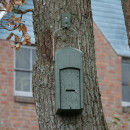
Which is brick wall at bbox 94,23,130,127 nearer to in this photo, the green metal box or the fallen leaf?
the fallen leaf

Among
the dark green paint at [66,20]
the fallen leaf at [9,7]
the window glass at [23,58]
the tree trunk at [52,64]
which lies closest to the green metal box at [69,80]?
the tree trunk at [52,64]

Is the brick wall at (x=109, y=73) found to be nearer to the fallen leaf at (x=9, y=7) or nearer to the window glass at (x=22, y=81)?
the window glass at (x=22, y=81)

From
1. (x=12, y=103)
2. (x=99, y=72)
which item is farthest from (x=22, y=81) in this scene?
(x=99, y=72)

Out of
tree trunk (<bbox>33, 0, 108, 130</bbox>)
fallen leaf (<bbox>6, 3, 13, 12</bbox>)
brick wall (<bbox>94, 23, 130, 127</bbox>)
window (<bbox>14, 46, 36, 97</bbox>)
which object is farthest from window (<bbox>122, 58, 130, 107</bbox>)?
tree trunk (<bbox>33, 0, 108, 130</bbox>)

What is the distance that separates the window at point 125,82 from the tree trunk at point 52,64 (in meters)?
11.2

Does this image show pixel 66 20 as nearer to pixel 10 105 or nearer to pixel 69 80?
pixel 69 80

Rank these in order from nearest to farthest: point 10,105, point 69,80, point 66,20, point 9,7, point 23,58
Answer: point 69,80 < point 66,20 < point 9,7 < point 10,105 < point 23,58

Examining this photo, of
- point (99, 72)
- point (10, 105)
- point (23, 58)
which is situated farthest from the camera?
point (99, 72)

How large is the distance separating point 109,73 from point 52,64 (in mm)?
11261

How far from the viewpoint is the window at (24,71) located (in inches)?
606

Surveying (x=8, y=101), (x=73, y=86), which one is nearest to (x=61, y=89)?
(x=73, y=86)

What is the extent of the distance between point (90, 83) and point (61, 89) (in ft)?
1.23

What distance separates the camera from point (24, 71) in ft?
51.1

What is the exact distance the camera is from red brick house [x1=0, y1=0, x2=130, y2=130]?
49.1 feet
